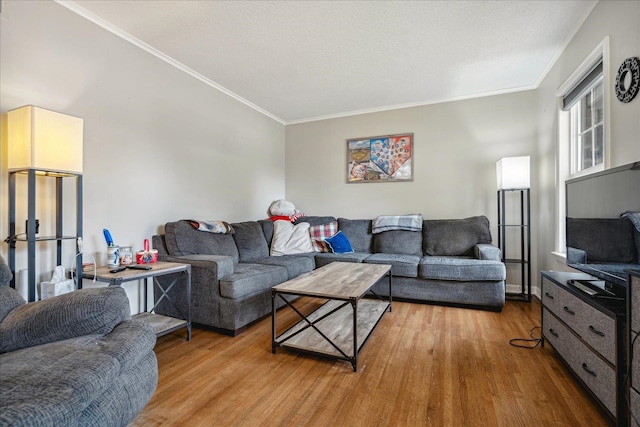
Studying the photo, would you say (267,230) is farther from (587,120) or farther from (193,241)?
(587,120)

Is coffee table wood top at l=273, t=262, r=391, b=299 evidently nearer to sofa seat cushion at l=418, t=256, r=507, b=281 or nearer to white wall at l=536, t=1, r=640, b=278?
sofa seat cushion at l=418, t=256, r=507, b=281

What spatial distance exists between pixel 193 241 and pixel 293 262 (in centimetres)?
99

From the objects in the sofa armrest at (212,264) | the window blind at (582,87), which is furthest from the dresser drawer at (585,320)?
the sofa armrest at (212,264)

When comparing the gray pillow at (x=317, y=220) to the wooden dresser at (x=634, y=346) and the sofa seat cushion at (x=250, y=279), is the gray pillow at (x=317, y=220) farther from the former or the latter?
the wooden dresser at (x=634, y=346)

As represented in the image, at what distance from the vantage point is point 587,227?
5.86ft

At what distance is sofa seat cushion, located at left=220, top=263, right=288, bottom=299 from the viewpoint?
2291 mm

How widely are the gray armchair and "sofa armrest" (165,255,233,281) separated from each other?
1.02 meters

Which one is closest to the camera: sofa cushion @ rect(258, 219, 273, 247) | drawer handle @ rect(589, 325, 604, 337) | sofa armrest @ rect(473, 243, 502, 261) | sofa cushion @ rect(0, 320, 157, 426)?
sofa cushion @ rect(0, 320, 157, 426)

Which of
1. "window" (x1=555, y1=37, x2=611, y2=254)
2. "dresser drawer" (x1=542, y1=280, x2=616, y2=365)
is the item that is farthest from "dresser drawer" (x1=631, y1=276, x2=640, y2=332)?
"window" (x1=555, y1=37, x2=611, y2=254)

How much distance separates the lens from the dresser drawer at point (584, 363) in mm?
1298

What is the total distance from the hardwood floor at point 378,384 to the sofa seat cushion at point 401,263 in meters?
0.77

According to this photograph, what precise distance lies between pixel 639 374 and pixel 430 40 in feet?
8.18

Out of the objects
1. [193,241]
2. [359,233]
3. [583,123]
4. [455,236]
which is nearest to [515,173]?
[583,123]

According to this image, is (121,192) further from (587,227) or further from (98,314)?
(587,227)
